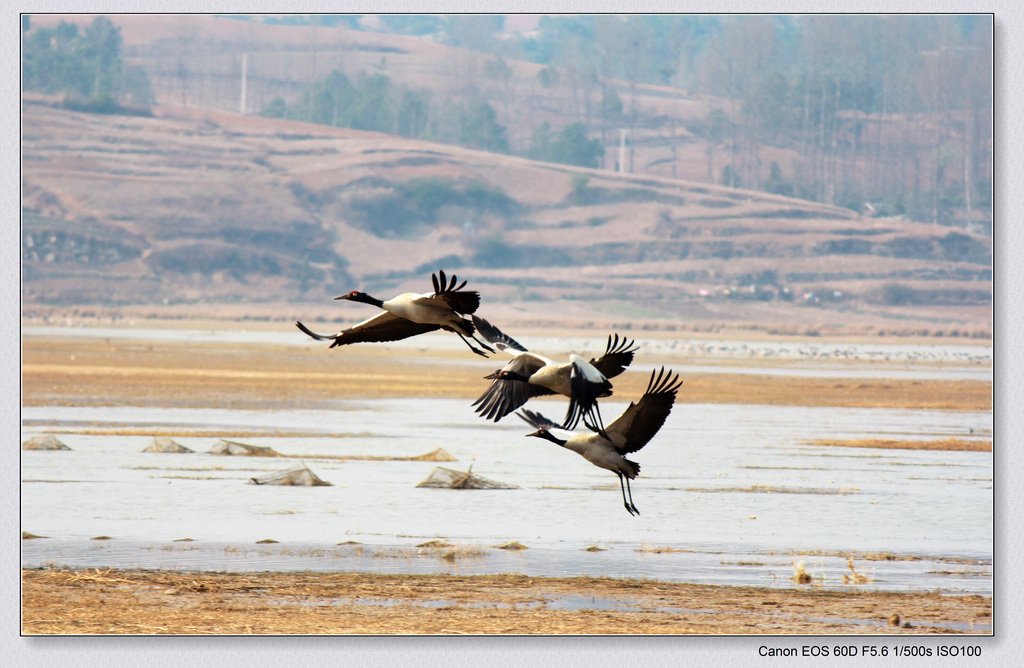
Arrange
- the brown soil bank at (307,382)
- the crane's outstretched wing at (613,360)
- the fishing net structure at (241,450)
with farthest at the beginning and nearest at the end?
the brown soil bank at (307,382) < the fishing net structure at (241,450) < the crane's outstretched wing at (613,360)

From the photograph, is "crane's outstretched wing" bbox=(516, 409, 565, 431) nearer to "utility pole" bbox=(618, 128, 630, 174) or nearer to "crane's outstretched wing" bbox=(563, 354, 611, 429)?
"crane's outstretched wing" bbox=(563, 354, 611, 429)

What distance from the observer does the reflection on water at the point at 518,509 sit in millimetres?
21484

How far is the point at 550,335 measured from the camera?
108 metres

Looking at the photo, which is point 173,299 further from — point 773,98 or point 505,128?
point 773,98

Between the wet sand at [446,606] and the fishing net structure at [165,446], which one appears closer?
the wet sand at [446,606]

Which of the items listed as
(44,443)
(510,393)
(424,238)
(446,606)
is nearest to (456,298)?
(510,393)

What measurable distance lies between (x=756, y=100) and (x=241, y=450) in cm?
15311

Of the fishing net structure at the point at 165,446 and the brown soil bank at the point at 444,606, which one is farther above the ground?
the fishing net structure at the point at 165,446

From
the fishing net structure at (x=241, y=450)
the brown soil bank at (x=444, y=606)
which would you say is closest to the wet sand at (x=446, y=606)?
the brown soil bank at (x=444, y=606)

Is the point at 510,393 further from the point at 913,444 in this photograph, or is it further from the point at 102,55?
the point at 102,55

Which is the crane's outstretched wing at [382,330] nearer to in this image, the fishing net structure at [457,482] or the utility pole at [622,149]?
the fishing net structure at [457,482]

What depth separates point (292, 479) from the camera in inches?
1123

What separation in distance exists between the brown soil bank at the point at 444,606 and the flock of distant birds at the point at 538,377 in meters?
9.60

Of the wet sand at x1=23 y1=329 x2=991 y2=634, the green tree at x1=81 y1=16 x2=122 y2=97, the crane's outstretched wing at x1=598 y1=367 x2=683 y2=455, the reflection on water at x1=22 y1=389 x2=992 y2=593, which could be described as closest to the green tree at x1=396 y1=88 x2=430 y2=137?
the green tree at x1=81 y1=16 x2=122 y2=97
